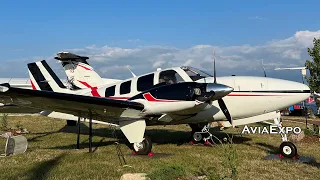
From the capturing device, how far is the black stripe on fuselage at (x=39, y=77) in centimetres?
1548

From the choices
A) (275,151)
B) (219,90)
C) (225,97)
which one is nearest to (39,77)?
(225,97)

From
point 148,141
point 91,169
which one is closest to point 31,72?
point 148,141

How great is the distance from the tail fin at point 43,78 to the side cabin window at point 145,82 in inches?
222

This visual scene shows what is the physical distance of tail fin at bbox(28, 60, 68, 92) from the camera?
1548 cm

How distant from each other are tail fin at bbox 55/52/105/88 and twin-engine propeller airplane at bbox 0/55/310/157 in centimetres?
557

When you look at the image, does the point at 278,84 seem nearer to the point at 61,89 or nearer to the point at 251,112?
the point at 251,112

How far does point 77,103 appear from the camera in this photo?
9312 mm

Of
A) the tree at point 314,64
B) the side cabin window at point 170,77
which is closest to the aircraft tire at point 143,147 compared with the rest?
the side cabin window at point 170,77

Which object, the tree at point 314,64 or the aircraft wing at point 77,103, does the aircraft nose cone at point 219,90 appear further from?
the tree at point 314,64

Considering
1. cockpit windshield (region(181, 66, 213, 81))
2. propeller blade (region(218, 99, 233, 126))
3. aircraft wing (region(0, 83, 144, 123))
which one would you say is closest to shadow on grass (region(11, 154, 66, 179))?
aircraft wing (region(0, 83, 144, 123))

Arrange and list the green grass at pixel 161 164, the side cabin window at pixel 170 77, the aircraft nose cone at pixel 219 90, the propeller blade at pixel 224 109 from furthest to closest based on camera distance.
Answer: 1. the side cabin window at pixel 170 77
2. the propeller blade at pixel 224 109
3. the aircraft nose cone at pixel 219 90
4. the green grass at pixel 161 164

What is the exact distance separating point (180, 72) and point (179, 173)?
4965 mm

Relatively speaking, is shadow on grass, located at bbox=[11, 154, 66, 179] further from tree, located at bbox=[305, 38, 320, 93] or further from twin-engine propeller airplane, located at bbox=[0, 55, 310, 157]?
tree, located at bbox=[305, 38, 320, 93]

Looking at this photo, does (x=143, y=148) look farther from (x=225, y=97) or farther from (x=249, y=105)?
(x=249, y=105)
